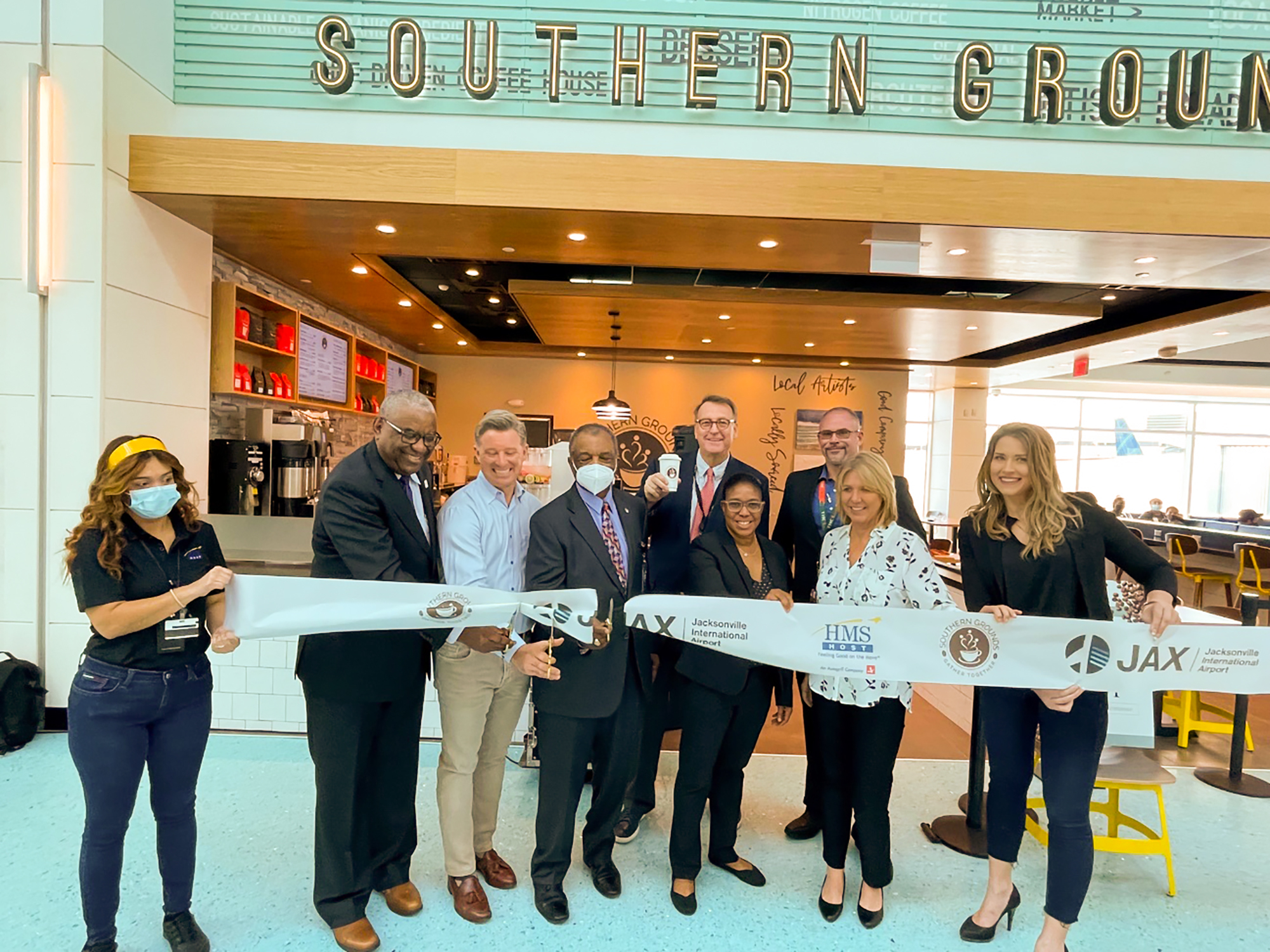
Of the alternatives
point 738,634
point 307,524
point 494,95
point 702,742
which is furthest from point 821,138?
point 307,524

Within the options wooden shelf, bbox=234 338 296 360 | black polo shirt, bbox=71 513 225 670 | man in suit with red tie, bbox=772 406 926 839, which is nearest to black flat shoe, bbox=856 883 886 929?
man in suit with red tie, bbox=772 406 926 839

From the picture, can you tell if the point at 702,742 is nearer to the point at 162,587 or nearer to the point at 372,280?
the point at 162,587

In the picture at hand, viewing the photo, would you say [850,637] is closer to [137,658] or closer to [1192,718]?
[137,658]

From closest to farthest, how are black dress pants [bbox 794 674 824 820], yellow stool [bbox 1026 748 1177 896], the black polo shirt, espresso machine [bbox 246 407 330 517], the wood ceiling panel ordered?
1. the black polo shirt
2. black dress pants [bbox 794 674 824 820]
3. yellow stool [bbox 1026 748 1177 896]
4. espresso machine [bbox 246 407 330 517]
5. the wood ceiling panel

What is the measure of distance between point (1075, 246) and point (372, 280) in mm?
5196

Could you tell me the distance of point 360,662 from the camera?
2117mm

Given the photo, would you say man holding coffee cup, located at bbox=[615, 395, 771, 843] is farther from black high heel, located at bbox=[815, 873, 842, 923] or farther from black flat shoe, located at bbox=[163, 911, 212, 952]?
black flat shoe, located at bbox=[163, 911, 212, 952]

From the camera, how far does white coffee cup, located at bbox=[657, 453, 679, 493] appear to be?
9.02 ft

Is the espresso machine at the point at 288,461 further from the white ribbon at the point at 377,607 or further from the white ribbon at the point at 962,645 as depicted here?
the white ribbon at the point at 962,645

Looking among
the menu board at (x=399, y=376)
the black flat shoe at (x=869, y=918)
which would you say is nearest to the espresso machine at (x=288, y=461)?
the menu board at (x=399, y=376)

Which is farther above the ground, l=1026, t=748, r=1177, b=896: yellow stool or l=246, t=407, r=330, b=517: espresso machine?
l=246, t=407, r=330, b=517: espresso machine

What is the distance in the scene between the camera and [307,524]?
4168 millimetres

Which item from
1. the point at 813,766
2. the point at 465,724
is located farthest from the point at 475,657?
the point at 813,766

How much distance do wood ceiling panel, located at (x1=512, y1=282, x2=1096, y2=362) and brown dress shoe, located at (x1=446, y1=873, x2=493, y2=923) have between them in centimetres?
487
